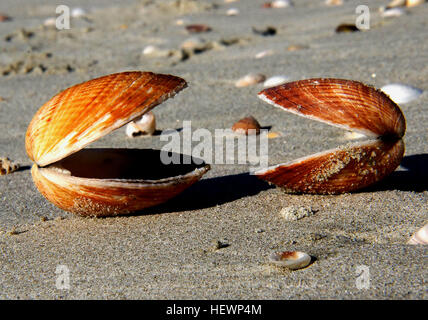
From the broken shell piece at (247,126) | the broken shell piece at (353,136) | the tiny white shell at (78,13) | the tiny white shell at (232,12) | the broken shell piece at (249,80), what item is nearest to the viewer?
the broken shell piece at (353,136)

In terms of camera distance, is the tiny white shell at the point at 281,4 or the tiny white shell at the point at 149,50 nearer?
the tiny white shell at the point at 149,50

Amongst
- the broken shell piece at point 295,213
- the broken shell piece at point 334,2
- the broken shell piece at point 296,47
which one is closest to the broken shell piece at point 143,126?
the broken shell piece at point 295,213

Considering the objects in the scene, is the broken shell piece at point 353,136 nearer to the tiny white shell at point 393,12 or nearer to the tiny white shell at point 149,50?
the tiny white shell at point 149,50

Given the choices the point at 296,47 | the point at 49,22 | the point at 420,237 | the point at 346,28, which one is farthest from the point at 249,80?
the point at 49,22

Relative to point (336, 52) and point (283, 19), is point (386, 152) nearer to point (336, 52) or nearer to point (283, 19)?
point (336, 52)

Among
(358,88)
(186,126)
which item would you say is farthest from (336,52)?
(358,88)

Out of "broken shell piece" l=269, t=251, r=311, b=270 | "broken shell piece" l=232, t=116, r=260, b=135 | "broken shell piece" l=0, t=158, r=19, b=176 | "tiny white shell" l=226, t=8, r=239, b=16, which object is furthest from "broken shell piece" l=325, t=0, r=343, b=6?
"broken shell piece" l=269, t=251, r=311, b=270
